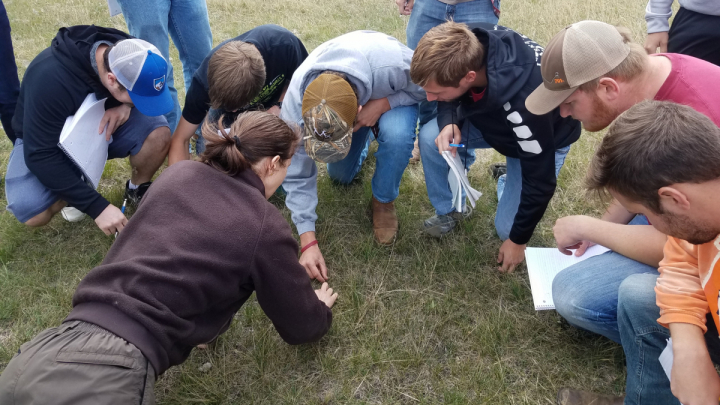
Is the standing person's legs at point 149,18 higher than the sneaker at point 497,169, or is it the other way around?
→ the standing person's legs at point 149,18

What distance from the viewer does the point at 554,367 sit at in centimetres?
240

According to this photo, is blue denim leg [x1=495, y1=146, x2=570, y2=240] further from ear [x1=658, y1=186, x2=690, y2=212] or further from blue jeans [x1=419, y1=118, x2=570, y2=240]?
ear [x1=658, y1=186, x2=690, y2=212]

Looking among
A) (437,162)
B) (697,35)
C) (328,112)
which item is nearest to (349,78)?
(328,112)

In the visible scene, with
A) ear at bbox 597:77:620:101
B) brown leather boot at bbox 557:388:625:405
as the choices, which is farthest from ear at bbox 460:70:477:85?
brown leather boot at bbox 557:388:625:405

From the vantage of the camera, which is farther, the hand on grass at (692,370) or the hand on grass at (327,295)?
the hand on grass at (327,295)

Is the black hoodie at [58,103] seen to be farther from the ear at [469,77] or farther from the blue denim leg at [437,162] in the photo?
the ear at [469,77]

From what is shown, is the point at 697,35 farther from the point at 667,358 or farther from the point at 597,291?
the point at 667,358

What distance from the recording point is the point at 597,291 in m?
2.19

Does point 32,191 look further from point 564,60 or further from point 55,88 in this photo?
point 564,60

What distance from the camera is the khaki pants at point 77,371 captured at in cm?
161

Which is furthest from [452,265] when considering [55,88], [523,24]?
[523,24]

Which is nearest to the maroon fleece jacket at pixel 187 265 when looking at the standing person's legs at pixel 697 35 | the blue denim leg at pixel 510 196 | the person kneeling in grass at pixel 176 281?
the person kneeling in grass at pixel 176 281

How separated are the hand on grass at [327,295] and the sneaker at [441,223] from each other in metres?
0.75

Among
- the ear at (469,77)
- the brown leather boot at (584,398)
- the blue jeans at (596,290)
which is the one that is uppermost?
the ear at (469,77)
